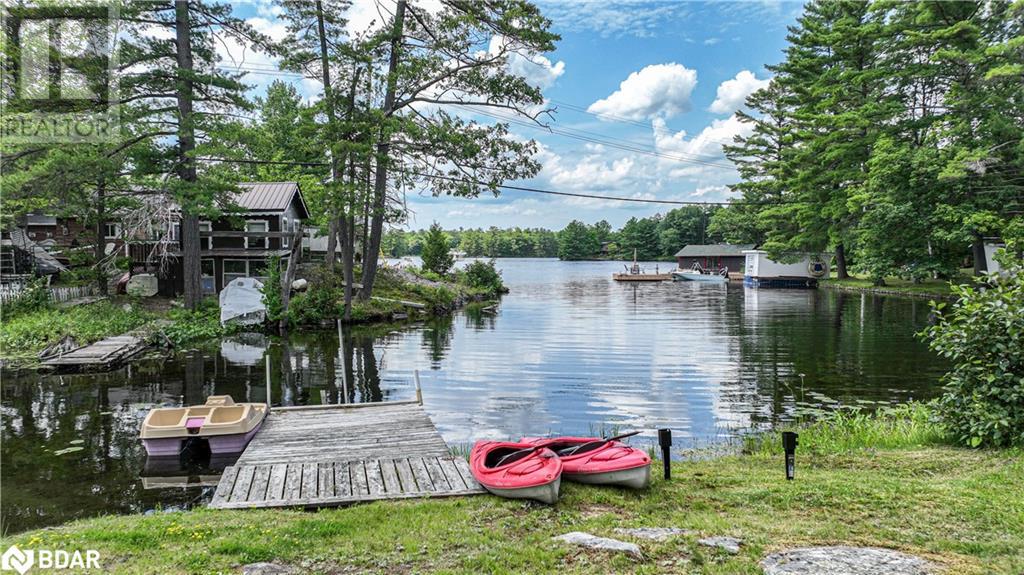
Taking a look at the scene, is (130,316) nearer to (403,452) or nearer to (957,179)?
(403,452)

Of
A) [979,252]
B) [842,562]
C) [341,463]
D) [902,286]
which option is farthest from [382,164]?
[902,286]

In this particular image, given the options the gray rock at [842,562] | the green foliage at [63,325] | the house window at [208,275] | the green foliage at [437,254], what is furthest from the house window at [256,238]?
the gray rock at [842,562]

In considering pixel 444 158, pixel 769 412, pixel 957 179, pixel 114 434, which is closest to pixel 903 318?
pixel 957 179

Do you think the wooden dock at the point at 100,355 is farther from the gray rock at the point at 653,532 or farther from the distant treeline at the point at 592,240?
the distant treeline at the point at 592,240

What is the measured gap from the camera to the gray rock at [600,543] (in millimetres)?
4887

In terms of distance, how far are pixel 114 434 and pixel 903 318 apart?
29503 millimetres

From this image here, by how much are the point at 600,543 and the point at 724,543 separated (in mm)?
1079

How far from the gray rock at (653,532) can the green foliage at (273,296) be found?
21.4 m

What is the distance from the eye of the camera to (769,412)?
1204cm

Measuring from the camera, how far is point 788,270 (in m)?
52.8

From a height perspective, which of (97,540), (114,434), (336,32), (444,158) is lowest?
(114,434)

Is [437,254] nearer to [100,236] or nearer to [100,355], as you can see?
[100,236]

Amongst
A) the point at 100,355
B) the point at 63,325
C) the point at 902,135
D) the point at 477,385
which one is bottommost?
the point at 477,385

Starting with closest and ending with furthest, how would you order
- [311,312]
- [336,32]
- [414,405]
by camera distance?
[414,405]
[311,312]
[336,32]
